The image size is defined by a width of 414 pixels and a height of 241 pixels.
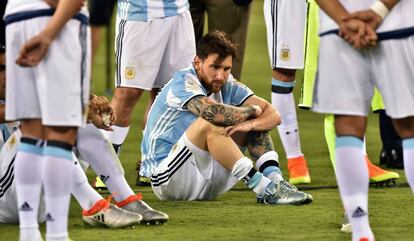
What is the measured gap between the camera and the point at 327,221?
20.5 feet

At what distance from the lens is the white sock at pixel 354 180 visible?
5.21m

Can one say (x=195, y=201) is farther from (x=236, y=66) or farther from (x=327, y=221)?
(x=236, y=66)

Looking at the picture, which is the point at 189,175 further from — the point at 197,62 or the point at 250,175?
the point at 197,62

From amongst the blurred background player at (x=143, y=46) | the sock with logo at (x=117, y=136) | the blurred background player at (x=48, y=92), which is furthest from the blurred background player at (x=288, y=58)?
the blurred background player at (x=48, y=92)

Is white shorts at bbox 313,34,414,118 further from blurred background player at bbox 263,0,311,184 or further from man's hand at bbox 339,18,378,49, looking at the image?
Answer: blurred background player at bbox 263,0,311,184

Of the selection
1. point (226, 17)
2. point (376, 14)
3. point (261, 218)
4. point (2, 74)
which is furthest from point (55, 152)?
point (226, 17)

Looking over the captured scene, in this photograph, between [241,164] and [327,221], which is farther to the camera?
[241,164]

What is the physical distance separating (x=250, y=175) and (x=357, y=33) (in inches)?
72.6

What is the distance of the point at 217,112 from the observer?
6.61 meters

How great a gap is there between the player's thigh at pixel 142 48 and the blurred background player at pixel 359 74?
254 centimetres

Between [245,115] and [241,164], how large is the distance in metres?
0.29

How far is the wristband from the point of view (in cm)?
514

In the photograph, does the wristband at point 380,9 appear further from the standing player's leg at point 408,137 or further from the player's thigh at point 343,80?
the standing player's leg at point 408,137

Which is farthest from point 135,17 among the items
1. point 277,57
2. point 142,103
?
point 142,103
